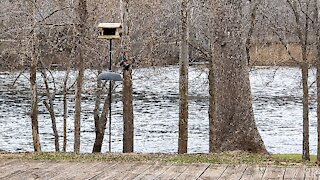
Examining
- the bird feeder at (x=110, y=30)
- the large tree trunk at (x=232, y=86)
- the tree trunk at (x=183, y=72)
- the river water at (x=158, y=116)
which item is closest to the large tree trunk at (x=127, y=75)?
the bird feeder at (x=110, y=30)

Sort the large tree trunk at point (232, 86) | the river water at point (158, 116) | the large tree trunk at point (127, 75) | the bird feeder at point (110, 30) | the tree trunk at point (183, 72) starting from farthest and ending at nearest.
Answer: the river water at point (158, 116), the large tree trunk at point (127, 75), the tree trunk at point (183, 72), the bird feeder at point (110, 30), the large tree trunk at point (232, 86)

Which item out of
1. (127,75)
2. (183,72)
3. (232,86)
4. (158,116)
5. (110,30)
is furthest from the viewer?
(158,116)

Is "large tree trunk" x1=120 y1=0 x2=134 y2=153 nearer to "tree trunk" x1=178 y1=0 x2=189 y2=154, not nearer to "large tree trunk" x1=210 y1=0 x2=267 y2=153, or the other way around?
"tree trunk" x1=178 y1=0 x2=189 y2=154

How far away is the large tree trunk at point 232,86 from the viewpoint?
10.1 m

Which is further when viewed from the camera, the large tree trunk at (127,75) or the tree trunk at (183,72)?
the large tree trunk at (127,75)

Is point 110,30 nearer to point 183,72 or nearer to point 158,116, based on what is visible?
point 183,72

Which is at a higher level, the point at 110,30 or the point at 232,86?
the point at 110,30

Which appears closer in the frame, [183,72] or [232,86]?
[232,86]

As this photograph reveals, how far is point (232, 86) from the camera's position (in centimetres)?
1033

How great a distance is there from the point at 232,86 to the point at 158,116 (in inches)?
745

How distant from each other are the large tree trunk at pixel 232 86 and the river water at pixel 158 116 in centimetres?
862

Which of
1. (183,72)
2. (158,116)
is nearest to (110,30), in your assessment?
(183,72)

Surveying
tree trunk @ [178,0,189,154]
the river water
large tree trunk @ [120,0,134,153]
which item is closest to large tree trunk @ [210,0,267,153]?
tree trunk @ [178,0,189,154]

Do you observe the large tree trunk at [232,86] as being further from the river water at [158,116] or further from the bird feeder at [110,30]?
the river water at [158,116]
